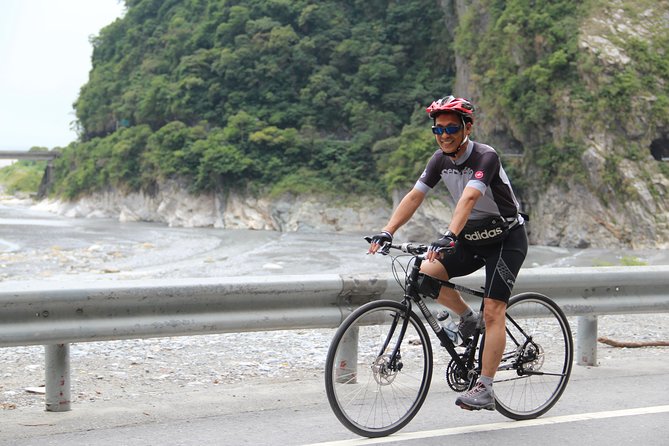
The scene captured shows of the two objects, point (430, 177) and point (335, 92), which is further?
point (335, 92)

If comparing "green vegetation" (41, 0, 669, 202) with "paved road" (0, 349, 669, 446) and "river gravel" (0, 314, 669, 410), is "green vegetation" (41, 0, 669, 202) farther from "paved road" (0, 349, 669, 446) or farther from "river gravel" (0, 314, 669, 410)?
"paved road" (0, 349, 669, 446)

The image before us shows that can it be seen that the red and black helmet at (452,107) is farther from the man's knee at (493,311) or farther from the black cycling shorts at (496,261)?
the man's knee at (493,311)

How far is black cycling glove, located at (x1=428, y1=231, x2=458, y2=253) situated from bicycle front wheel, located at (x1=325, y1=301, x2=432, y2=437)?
0.44 metres

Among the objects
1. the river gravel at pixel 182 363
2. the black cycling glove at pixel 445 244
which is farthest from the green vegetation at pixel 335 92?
the black cycling glove at pixel 445 244

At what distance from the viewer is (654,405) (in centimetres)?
532

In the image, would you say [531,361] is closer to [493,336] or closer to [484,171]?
Result: [493,336]

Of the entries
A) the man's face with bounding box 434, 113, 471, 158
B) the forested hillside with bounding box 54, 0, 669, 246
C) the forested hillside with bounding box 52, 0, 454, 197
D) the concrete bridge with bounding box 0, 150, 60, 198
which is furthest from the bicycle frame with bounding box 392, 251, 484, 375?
the concrete bridge with bounding box 0, 150, 60, 198

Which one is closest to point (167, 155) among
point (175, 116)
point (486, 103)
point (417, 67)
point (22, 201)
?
point (175, 116)

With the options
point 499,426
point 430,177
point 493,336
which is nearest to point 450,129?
point 430,177

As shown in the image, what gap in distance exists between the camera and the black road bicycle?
4.54m

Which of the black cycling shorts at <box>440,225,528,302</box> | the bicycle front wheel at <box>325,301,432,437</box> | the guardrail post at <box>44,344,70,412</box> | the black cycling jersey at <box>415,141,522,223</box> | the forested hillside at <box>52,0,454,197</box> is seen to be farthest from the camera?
the forested hillside at <box>52,0,454,197</box>

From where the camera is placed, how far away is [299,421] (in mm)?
4953

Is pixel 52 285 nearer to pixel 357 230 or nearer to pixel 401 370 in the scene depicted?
pixel 401 370

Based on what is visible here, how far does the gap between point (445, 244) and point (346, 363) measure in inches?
35.0
